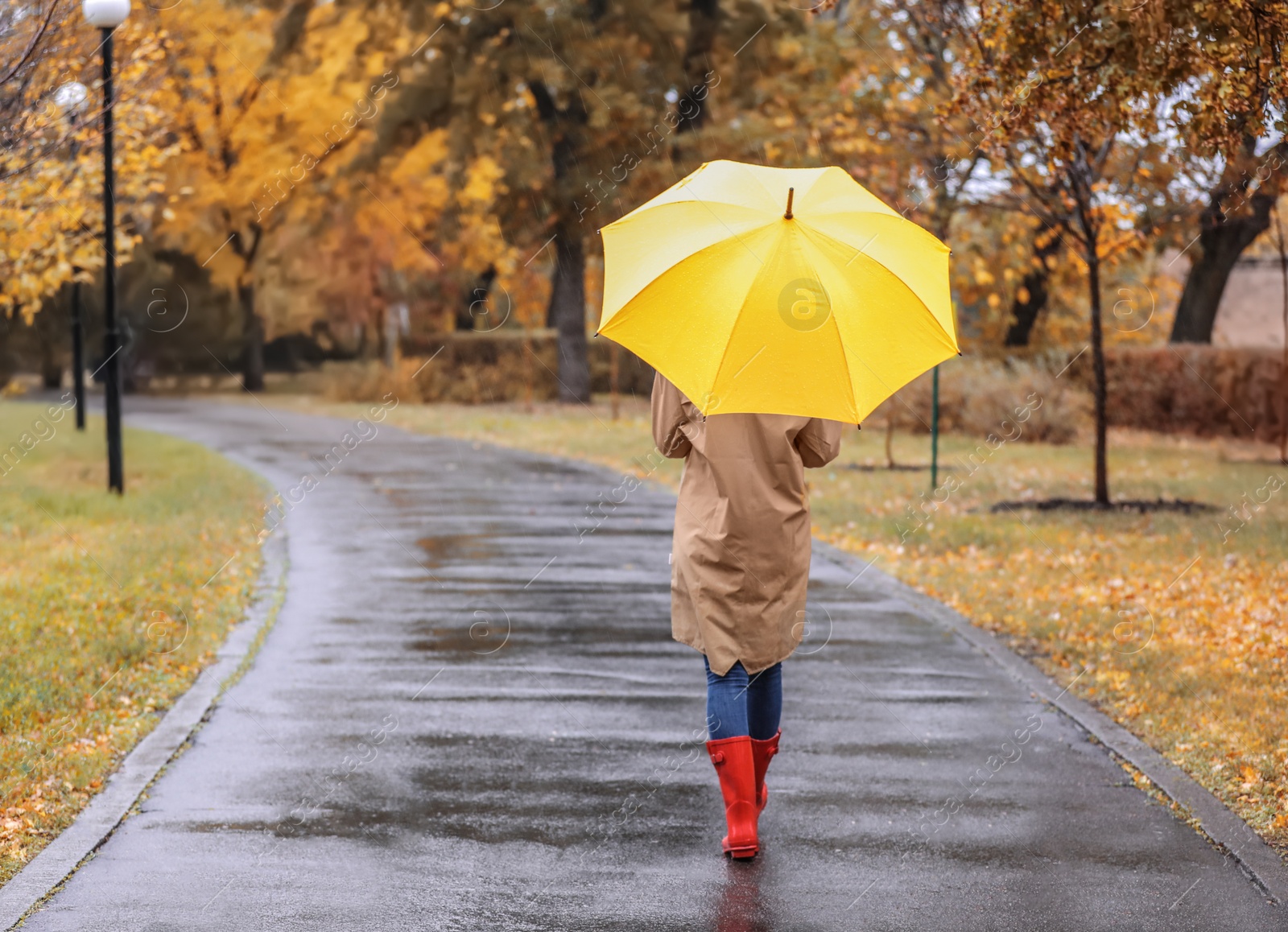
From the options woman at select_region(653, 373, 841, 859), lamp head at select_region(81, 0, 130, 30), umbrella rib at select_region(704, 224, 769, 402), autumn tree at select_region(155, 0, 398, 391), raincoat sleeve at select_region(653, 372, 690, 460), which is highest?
autumn tree at select_region(155, 0, 398, 391)

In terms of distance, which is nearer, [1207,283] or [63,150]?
[63,150]

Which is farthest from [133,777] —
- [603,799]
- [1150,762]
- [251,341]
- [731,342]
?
[251,341]

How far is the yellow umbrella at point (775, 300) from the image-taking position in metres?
4.78

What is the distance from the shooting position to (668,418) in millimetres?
4969

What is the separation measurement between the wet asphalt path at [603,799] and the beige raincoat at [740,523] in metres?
0.83

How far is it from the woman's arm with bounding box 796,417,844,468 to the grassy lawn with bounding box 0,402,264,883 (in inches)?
117

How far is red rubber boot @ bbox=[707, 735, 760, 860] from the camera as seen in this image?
505 centimetres

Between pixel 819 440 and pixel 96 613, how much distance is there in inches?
217

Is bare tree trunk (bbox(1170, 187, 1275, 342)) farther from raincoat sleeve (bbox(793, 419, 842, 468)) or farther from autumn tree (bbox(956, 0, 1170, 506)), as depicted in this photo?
raincoat sleeve (bbox(793, 419, 842, 468))

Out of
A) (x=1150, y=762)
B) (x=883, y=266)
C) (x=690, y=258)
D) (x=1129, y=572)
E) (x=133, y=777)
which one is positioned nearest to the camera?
(x=690, y=258)

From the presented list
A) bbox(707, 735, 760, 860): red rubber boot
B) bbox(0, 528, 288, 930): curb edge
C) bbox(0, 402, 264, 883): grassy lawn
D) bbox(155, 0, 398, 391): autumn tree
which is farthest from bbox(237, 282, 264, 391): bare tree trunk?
bbox(707, 735, 760, 860): red rubber boot

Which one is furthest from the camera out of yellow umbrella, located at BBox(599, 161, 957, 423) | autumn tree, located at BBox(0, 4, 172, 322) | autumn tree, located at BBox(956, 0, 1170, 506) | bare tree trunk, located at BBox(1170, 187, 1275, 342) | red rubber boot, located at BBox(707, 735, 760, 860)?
bare tree trunk, located at BBox(1170, 187, 1275, 342)

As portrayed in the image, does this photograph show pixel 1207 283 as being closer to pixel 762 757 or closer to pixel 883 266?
pixel 883 266

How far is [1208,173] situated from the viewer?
646 inches
